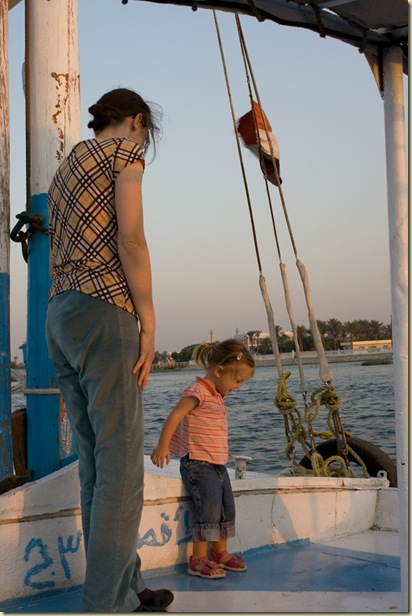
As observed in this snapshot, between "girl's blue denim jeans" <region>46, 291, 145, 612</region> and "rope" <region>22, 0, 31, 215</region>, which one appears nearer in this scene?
"girl's blue denim jeans" <region>46, 291, 145, 612</region>

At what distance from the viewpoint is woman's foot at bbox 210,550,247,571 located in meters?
3.23

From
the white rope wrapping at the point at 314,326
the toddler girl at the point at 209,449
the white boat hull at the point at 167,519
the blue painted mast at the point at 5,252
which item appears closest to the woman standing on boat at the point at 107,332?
the white boat hull at the point at 167,519

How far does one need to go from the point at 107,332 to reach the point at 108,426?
0.94ft

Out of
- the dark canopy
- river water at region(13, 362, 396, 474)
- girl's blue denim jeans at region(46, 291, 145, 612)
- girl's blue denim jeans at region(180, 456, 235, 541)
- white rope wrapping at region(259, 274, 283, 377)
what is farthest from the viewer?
river water at region(13, 362, 396, 474)

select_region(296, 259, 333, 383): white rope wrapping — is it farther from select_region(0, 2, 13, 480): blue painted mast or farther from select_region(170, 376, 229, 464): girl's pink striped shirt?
select_region(0, 2, 13, 480): blue painted mast

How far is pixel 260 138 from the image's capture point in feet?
14.2

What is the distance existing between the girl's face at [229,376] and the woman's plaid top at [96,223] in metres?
1.10

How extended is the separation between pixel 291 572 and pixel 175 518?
540 millimetres

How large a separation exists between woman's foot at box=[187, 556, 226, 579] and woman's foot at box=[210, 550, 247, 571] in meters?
0.06

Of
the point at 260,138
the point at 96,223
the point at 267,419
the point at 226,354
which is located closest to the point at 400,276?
the point at 96,223

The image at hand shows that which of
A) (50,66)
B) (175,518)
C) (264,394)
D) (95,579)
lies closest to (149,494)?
(175,518)

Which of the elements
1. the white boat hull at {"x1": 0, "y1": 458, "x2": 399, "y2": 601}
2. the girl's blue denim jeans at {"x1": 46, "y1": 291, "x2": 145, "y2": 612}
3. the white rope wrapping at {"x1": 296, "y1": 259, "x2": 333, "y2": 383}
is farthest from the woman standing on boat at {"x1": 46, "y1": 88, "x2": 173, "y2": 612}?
the white rope wrapping at {"x1": 296, "y1": 259, "x2": 333, "y2": 383}

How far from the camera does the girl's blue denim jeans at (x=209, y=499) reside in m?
3.18

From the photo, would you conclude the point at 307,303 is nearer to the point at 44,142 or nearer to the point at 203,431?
the point at 203,431
